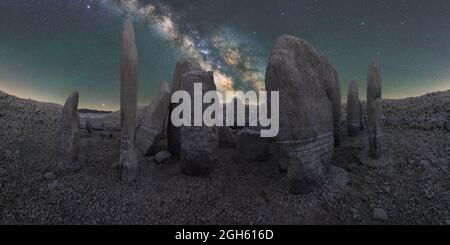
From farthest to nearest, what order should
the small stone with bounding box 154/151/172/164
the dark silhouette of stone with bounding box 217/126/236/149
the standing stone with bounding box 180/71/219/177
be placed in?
the dark silhouette of stone with bounding box 217/126/236/149 → the small stone with bounding box 154/151/172/164 → the standing stone with bounding box 180/71/219/177

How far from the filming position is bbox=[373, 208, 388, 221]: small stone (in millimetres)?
6041

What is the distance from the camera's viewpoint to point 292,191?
7.01 m

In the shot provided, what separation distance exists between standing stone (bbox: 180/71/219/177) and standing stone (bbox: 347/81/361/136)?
745cm

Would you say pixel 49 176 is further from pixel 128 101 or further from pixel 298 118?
pixel 298 118

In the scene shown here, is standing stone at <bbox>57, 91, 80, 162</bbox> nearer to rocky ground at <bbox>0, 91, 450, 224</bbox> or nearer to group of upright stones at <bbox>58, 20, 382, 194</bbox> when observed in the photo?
group of upright stones at <bbox>58, 20, 382, 194</bbox>

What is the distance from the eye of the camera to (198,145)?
816 centimetres

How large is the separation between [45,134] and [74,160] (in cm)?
512

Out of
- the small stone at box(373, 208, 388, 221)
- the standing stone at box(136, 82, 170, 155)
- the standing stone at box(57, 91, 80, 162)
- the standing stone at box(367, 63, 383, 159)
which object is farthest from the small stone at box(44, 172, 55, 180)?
the standing stone at box(367, 63, 383, 159)

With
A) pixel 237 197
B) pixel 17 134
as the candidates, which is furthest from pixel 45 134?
pixel 237 197

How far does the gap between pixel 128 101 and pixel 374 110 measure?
8530 mm

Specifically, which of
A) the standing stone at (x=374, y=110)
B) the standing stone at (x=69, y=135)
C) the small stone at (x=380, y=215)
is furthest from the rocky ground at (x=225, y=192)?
the standing stone at (x=374, y=110)
